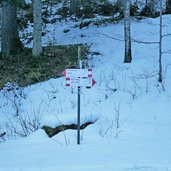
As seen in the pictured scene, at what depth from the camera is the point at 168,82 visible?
35.5 feet

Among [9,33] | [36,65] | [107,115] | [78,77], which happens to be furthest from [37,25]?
[78,77]

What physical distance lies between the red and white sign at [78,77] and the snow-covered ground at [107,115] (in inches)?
20.8

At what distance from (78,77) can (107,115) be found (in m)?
2.80

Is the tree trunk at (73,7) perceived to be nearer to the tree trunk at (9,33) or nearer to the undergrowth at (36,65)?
the undergrowth at (36,65)

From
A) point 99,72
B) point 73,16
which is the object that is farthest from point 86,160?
point 73,16

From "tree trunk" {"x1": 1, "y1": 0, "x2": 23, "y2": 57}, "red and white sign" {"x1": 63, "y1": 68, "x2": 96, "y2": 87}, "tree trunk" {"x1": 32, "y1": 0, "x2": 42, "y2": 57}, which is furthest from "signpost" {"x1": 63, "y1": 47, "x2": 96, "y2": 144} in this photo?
"tree trunk" {"x1": 1, "y1": 0, "x2": 23, "y2": 57}

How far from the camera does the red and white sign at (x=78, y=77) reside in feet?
20.9

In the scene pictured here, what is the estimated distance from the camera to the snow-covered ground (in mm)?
5629

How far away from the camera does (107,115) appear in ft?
29.4

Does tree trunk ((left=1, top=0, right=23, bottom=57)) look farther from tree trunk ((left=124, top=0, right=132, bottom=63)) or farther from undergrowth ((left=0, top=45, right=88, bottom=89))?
tree trunk ((left=124, top=0, right=132, bottom=63))

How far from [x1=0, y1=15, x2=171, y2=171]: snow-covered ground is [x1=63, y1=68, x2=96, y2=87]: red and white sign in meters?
0.53

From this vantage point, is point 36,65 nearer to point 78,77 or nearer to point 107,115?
point 107,115

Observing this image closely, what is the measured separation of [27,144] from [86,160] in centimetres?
159

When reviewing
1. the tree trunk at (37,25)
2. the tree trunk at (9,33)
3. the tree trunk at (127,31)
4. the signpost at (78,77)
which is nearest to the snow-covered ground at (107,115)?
the tree trunk at (127,31)
